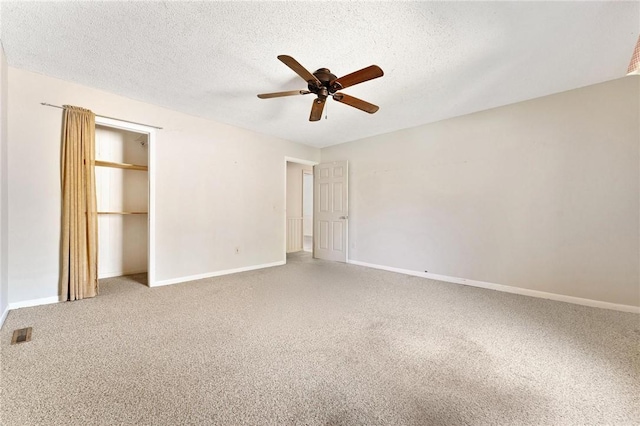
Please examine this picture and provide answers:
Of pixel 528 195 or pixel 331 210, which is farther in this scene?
pixel 331 210

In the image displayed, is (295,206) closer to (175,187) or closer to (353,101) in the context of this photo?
(175,187)

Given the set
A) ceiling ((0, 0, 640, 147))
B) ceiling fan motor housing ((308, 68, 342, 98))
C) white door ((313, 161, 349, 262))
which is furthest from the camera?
white door ((313, 161, 349, 262))

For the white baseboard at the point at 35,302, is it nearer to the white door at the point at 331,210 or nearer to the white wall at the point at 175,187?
the white wall at the point at 175,187

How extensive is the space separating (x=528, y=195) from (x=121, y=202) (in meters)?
6.11

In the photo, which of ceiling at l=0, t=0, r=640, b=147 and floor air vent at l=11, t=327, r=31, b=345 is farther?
floor air vent at l=11, t=327, r=31, b=345

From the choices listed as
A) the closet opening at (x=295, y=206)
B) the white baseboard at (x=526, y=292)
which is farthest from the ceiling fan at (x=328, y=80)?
the closet opening at (x=295, y=206)

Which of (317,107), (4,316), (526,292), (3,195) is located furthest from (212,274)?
(526,292)

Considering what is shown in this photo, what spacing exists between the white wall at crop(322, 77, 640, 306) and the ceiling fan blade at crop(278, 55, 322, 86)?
262 centimetres

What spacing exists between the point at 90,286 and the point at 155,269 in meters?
0.69

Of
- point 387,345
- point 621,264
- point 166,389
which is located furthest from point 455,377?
point 621,264

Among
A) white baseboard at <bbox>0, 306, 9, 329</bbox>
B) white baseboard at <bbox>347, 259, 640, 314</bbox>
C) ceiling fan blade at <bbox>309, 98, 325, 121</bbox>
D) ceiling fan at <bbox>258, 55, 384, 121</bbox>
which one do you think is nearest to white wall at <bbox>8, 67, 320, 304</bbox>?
white baseboard at <bbox>0, 306, 9, 329</bbox>

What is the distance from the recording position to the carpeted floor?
51.0 inches

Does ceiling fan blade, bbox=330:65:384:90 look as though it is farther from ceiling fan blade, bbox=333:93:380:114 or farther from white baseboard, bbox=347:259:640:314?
white baseboard, bbox=347:259:640:314

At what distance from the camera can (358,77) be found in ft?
7.05
